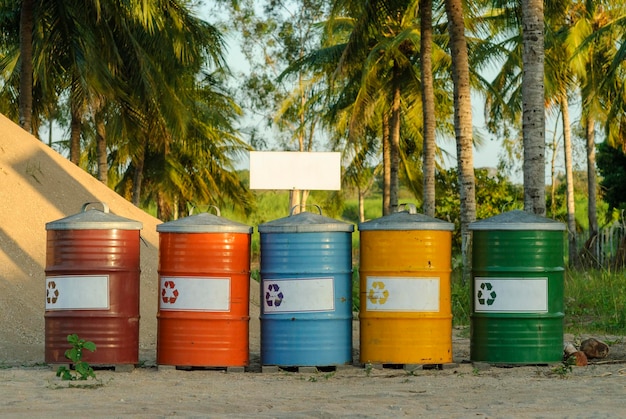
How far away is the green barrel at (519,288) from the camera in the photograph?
7672 mm

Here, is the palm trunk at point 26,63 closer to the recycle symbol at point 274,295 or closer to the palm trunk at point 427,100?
the palm trunk at point 427,100

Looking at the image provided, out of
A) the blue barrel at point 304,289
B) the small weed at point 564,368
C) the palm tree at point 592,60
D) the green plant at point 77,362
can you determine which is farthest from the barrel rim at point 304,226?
the palm tree at point 592,60

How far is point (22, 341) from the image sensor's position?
905 cm

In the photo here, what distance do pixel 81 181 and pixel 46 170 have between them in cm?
63

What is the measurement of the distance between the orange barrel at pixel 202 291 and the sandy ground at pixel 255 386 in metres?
0.18

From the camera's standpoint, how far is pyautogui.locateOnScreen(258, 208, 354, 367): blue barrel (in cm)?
750

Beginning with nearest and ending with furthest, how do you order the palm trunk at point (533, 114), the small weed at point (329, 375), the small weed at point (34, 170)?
the small weed at point (329, 375) → the palm trunk at point (533, 114) → the small weed at point (34, 170)

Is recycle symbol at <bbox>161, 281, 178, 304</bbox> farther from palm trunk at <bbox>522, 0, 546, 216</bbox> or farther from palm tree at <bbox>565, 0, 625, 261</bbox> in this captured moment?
palm tree at <bbox>565, 0, 625, 261</bbox>

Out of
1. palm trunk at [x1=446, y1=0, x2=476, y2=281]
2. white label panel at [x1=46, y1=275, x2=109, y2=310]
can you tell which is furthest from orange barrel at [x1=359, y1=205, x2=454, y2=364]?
palm trunk at [x1=446, y1=0, x2=476, y2=281]

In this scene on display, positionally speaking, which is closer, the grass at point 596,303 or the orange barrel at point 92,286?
the orange barrel at point 92,286

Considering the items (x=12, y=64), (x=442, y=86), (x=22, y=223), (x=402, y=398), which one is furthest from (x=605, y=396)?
(x=442, y=86)

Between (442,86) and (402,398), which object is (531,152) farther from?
(442,86)

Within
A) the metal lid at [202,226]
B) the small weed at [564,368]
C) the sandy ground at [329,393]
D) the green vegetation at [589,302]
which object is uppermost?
the metal lid at [202,226]

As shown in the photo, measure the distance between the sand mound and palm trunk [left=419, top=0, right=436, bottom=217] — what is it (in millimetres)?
8812
